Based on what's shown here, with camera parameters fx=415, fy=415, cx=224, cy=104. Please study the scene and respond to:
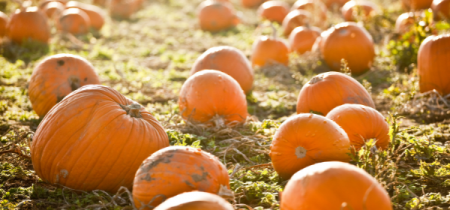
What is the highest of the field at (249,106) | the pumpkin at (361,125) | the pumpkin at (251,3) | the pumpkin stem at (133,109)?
the pumpkin stem at (133,109)

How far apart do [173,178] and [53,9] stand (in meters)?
10.1

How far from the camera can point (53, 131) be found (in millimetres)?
3475

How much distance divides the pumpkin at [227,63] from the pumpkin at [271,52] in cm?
165

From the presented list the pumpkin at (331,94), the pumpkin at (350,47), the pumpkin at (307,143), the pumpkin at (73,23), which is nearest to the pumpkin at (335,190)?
the pumpkin at (307,143)

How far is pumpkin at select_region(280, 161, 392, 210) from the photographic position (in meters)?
2.48

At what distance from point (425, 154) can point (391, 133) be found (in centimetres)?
88

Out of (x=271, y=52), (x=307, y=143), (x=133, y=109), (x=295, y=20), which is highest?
(x=133, y=109)

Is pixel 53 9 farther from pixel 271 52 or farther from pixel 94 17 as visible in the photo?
pixel 271 52

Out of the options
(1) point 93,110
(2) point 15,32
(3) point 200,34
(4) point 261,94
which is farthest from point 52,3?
(1) point 93,110

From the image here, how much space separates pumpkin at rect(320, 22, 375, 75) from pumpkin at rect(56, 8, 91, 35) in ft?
20.7

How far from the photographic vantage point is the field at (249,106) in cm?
339

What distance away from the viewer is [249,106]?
609 centimetres

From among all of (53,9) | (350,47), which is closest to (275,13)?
(350,47)

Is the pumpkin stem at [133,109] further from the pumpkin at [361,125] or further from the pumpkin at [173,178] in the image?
the pumpkin at [361,125]
